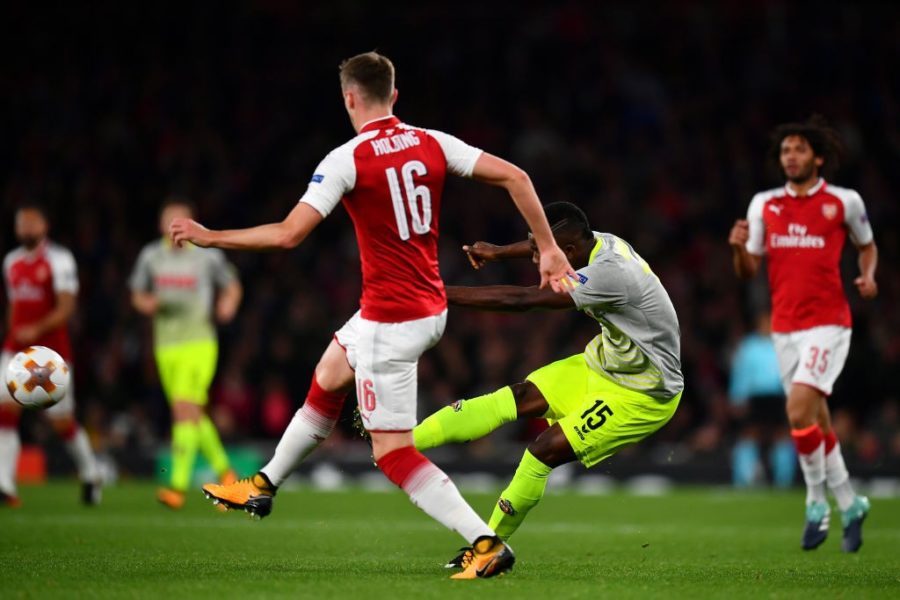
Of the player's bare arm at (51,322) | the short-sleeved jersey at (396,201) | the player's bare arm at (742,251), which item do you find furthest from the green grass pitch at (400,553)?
the player's bare arm at (742,251)

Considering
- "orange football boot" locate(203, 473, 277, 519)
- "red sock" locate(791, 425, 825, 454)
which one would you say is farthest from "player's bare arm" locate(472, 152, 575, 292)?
"red sock" locate(791, 425, 825, 454)

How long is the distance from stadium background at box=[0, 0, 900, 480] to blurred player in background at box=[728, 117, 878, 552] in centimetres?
685

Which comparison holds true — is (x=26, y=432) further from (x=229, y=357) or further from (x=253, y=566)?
(x=253, y=566)

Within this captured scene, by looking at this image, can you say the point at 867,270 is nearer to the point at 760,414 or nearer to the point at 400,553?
the point at 400,553

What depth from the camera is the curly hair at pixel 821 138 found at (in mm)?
9289

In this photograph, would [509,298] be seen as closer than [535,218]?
No

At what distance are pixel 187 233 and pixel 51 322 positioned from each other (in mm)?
6202

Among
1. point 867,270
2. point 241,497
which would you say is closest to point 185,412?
point 241,497

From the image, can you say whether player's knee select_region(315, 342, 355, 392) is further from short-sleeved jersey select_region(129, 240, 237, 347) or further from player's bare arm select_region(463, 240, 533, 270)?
short-sleeved jersey select_region(129, 240, 237, 347)

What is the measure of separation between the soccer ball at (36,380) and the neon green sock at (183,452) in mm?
3408

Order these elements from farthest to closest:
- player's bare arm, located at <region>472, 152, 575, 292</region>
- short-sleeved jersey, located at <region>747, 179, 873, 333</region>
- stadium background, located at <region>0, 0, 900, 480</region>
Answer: stadium background, located at <region>0, 0, 900, 480</region> < short-sleeved jersey, located at <region>747, 179, 873, 333</region> < player's bare arm, located at <region>472, 152, 575, 292</region>

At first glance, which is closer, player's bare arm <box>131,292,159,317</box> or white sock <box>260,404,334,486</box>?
white sock <box>260,404,334,486</box>

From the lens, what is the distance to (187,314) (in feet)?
41.2

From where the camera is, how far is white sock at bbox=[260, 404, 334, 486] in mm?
7082
